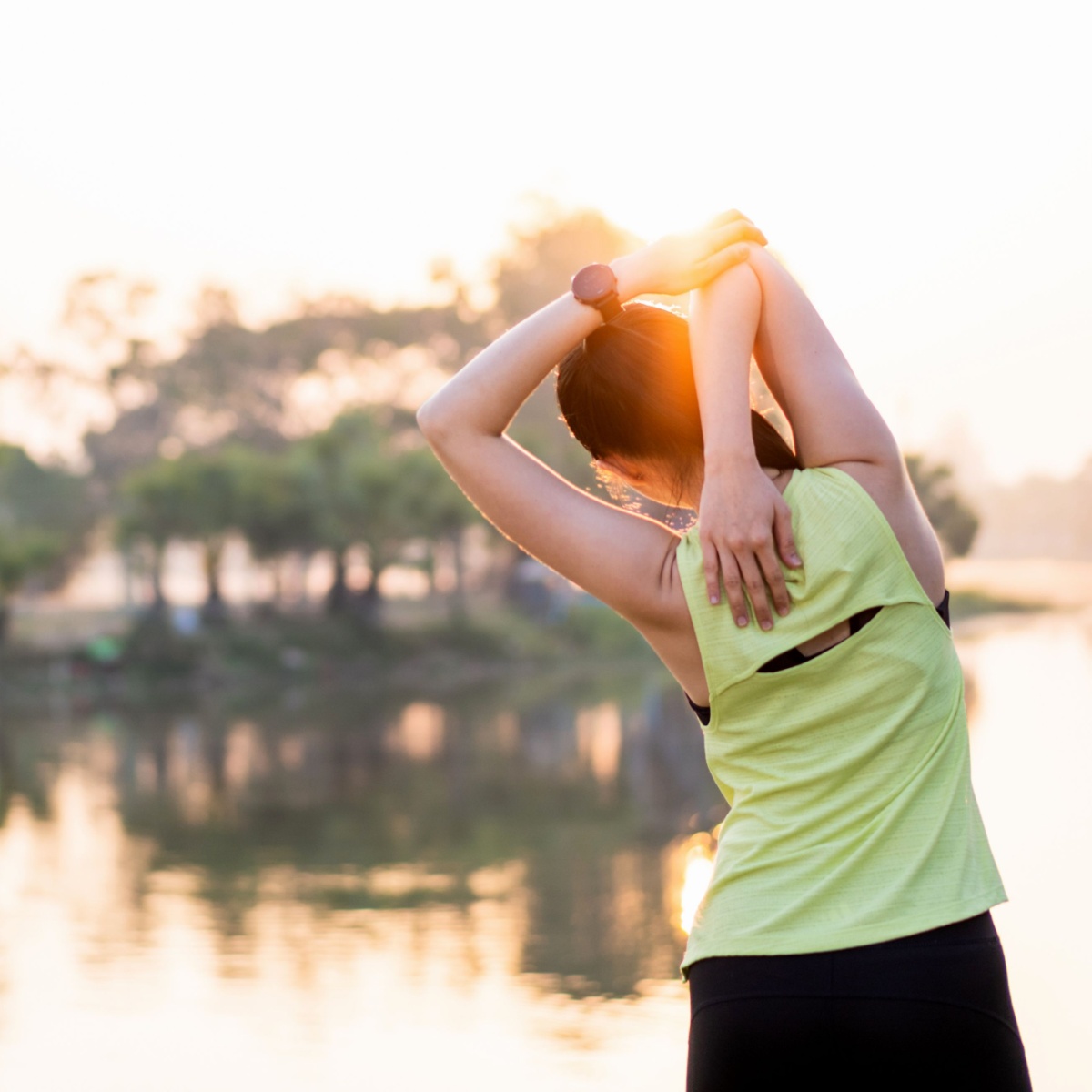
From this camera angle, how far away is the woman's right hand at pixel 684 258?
1109 mm

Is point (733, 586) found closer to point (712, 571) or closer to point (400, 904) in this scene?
point (712, 571)

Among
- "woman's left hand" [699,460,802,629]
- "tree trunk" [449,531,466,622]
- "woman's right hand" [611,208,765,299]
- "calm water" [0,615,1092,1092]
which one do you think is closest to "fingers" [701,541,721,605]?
"woman's left hand" [699,460,802,629]

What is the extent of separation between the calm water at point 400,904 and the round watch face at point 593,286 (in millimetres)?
3086

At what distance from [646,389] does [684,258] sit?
99 millimetres

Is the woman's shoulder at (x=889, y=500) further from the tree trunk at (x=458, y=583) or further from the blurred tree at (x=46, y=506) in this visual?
the tree trunk at (x=458, y=583)

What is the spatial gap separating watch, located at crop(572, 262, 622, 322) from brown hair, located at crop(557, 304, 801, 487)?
16 millimetres

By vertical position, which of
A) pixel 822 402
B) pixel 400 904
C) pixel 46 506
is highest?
pixel 46 506

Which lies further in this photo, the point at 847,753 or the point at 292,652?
the point at 292,652

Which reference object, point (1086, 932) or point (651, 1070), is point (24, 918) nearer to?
point (651, 1070)

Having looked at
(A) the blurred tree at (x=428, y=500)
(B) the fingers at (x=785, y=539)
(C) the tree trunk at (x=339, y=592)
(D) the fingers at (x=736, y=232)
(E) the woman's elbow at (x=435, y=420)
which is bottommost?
(C) the tree trunk at (x=339, y=592)

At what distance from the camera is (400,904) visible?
263 inches

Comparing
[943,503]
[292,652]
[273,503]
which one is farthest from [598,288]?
[273,503]

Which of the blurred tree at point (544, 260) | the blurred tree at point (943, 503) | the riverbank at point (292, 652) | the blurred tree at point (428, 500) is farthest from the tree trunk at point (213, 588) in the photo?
the blurred tree at point (943, 503)

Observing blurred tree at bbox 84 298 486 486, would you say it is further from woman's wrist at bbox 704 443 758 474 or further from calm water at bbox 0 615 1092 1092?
woman's wrist at bbox 704 443 758 474
